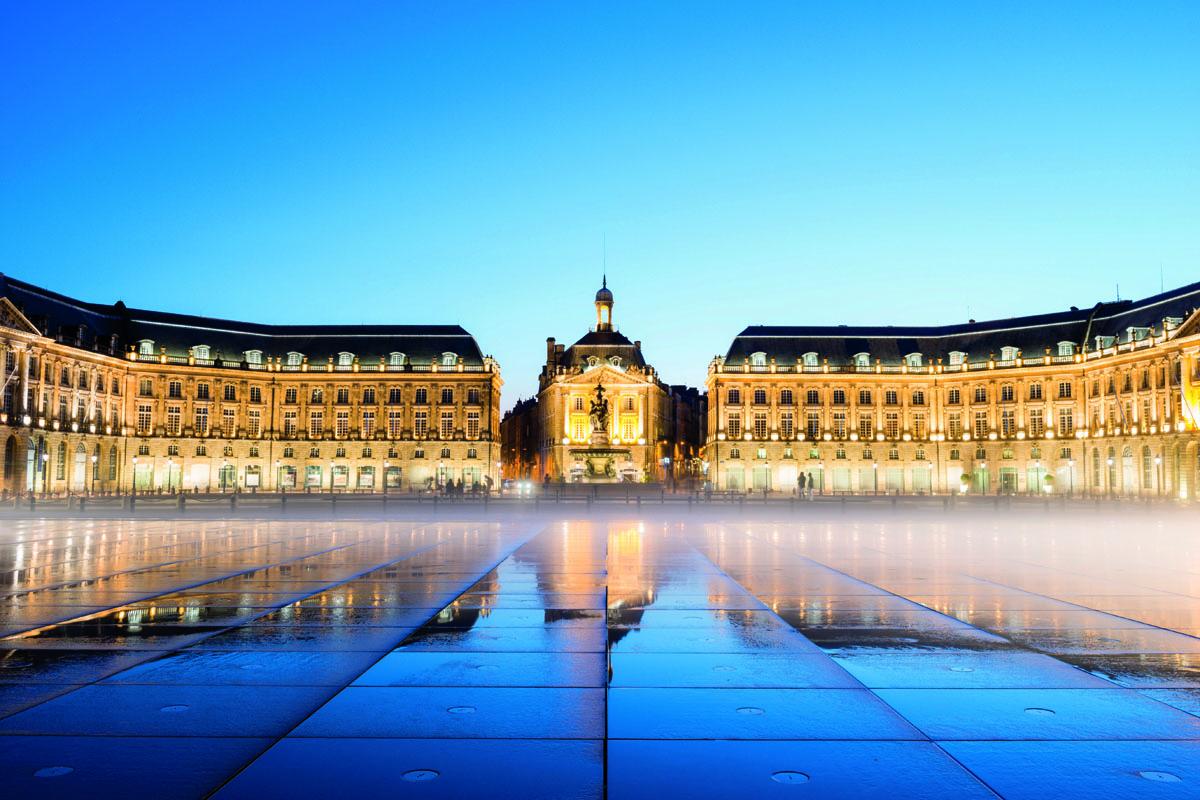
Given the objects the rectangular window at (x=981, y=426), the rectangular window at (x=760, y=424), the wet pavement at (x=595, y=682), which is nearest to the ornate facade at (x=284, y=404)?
the rectangular window at (x=760, y=424)

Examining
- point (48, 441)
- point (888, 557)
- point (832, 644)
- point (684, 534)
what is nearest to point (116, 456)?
point (48, 441)

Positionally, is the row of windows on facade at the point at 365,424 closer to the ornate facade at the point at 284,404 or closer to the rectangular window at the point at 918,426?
the ornate facade at the point at 284,404

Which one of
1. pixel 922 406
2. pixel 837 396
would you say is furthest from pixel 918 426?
pixel 837 396

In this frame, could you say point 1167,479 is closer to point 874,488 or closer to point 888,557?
point 874,488

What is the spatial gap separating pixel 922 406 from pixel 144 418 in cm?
8376

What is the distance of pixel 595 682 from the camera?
808cm

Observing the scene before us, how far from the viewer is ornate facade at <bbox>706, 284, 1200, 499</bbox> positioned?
320 ft

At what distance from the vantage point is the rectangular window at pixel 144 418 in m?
99.8

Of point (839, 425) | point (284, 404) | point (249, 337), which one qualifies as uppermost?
point (249, 337)

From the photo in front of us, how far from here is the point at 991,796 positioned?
538cm

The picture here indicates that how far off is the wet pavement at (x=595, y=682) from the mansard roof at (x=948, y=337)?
9062 cm

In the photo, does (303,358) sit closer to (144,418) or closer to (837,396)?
(144,418)

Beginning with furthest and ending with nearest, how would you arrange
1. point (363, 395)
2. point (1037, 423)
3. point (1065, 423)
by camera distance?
point (363, 395)
point (1037, 423)
point (1065, 423)

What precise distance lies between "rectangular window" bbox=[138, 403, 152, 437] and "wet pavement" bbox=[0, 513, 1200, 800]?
3560 inches
